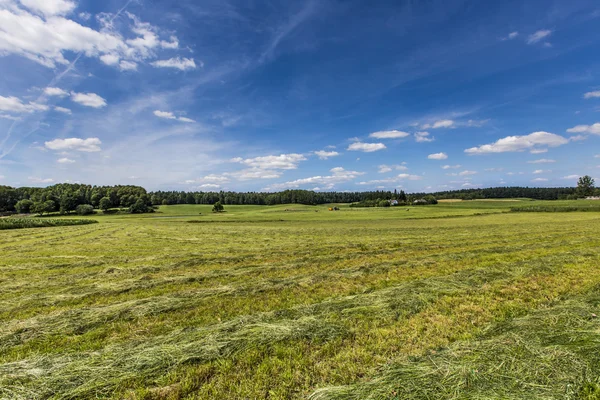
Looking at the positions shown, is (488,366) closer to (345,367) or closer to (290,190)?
(345,367)

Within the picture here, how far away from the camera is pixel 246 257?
52.0ft

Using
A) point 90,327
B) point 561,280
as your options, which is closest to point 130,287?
point 90,327

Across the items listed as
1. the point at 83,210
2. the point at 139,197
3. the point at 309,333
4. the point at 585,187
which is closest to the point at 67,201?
the point at 83,210

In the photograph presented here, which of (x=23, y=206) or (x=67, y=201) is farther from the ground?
(x=67, y=201)

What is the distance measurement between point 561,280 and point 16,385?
598 inches

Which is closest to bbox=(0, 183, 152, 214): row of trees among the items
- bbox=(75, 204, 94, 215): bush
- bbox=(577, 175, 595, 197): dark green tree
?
bbox=(75, 204, 94, 215): bush

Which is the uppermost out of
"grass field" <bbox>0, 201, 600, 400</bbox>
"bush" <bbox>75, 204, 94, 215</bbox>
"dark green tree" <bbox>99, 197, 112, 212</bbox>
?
"dark green tree" <bbox>99, 197, 112, 212</bbox>

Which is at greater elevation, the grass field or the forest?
the forest

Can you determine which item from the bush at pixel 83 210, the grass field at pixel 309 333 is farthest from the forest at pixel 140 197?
the grass field at pixel 309 333

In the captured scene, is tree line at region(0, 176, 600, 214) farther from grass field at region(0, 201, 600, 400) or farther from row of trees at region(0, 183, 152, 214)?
grass field at region(0, 201, 600, 400)

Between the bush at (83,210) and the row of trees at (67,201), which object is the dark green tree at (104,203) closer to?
the row of trees at (67,201)

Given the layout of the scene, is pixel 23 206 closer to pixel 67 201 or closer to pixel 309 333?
pixel 67 201

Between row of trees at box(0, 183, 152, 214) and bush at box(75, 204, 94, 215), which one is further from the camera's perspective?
row of trees at box(0, 183, 152, 214)

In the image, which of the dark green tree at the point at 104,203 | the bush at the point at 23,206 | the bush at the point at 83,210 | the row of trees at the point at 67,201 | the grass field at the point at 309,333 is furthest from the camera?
the dark green tree at the point at 104,203
